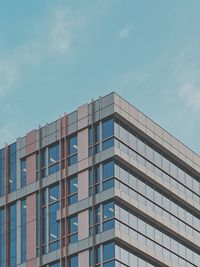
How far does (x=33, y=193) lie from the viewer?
85125 mm

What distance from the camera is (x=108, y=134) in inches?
3187

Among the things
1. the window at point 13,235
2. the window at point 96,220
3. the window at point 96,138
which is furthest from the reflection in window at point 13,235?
the window at point 96,138

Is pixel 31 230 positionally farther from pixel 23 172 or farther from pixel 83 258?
pixel 83 258

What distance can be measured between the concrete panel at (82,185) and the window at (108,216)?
217cm

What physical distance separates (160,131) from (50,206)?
1055 cm

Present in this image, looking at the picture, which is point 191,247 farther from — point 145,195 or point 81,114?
point 81,114

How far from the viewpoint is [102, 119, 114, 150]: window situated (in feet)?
264

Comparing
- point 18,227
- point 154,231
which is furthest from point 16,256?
point 154,231

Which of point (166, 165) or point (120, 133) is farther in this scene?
point (166, 165)

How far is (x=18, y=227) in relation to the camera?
3356 inches

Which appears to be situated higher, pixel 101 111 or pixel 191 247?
pixel 101 111

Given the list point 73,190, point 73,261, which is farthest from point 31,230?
point 73,261

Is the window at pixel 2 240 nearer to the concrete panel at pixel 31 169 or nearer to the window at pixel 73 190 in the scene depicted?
the concrete panel at pixel 31 169

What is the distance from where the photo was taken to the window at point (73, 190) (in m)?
81.9
